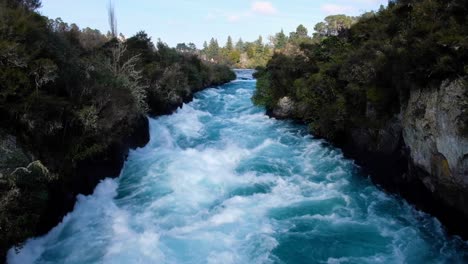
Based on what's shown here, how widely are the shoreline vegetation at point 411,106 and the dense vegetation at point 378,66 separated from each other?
0.13 feet

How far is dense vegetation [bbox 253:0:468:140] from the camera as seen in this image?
11.2 m

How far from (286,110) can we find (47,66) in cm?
2209

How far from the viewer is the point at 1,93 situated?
1061 centimetres

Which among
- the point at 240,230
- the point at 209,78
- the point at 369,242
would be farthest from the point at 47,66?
the point at 209,78

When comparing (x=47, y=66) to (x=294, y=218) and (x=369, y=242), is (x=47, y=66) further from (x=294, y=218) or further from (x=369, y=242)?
(x=369, y=242)

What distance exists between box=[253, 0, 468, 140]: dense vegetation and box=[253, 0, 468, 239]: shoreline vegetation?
0.04 meters

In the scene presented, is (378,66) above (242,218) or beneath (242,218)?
above

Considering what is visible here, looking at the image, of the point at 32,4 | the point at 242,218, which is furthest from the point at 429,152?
the point at 32,4

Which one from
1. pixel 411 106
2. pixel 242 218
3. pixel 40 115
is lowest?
pixel 242 218

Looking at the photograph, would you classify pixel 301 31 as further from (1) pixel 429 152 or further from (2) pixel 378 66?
(1) pixel 429 152

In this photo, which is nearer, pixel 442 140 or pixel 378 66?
Result: pixel 442 140

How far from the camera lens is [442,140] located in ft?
36.3

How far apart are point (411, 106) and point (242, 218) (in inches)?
294

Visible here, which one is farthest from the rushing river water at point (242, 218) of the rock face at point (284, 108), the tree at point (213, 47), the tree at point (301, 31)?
the tree at point (213, 47)
